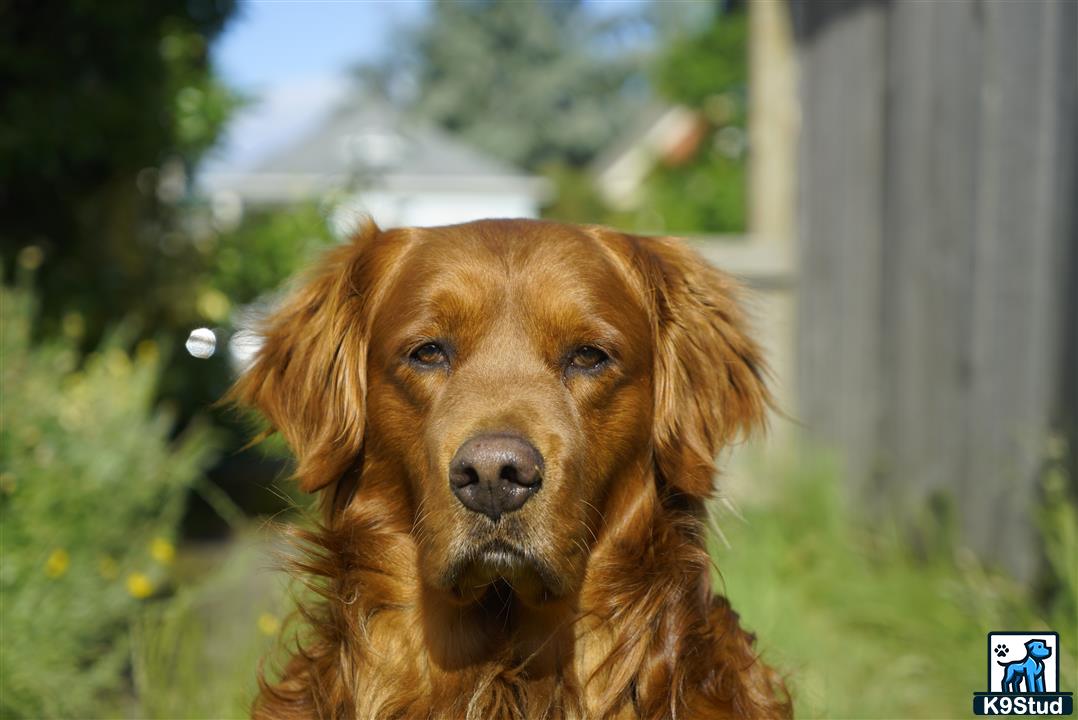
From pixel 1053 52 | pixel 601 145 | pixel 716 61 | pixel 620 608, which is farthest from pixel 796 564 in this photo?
pixel 601 145

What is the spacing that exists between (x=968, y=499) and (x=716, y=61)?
84.7ft

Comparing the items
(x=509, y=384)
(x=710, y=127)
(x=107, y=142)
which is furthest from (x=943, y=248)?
(x=710, y=127)

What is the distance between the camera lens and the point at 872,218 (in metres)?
7.10

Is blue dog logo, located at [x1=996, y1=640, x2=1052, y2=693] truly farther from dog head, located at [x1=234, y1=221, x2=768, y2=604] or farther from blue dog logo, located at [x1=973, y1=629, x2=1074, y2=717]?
dog head, located at [x1=234, y1=221, x2=768, y2=604]

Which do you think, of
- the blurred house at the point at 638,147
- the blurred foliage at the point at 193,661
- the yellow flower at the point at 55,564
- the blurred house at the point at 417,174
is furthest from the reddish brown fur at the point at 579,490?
the blurred house at the point at 638,147

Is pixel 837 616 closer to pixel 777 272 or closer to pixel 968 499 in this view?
pixel 968 499

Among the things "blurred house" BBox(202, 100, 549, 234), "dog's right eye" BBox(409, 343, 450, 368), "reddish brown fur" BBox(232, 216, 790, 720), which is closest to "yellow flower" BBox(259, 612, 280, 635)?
"reddish brown fur" BBox(232, 216, 790, 720)

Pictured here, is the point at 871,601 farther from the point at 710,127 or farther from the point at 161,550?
the point at 710,127

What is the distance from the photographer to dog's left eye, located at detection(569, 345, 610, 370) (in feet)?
9.43

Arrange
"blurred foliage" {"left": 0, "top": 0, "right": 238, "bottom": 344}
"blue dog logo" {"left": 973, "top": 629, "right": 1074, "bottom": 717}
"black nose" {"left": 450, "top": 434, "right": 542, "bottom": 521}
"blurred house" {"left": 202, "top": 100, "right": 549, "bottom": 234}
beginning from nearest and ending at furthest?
"black nose" {"left": 450, "top": 434, "right": 542, "bottom": 521} → "blue dog logo" {"left": 973, "top": 629, "right": 1074, "bottom": 717} → "blurred foliage" {"left": 0, "top": 0, "right": 238, "bottom": 344} → "blurred house" {"left": 202, "top": 100, "right": 549, "bottom": 234}

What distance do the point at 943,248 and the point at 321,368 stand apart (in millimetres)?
→ 4074

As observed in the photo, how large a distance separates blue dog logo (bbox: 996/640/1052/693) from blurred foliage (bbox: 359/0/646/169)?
4347cm

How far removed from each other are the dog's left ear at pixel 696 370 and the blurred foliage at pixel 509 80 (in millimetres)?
44078

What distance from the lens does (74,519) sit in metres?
4.86
